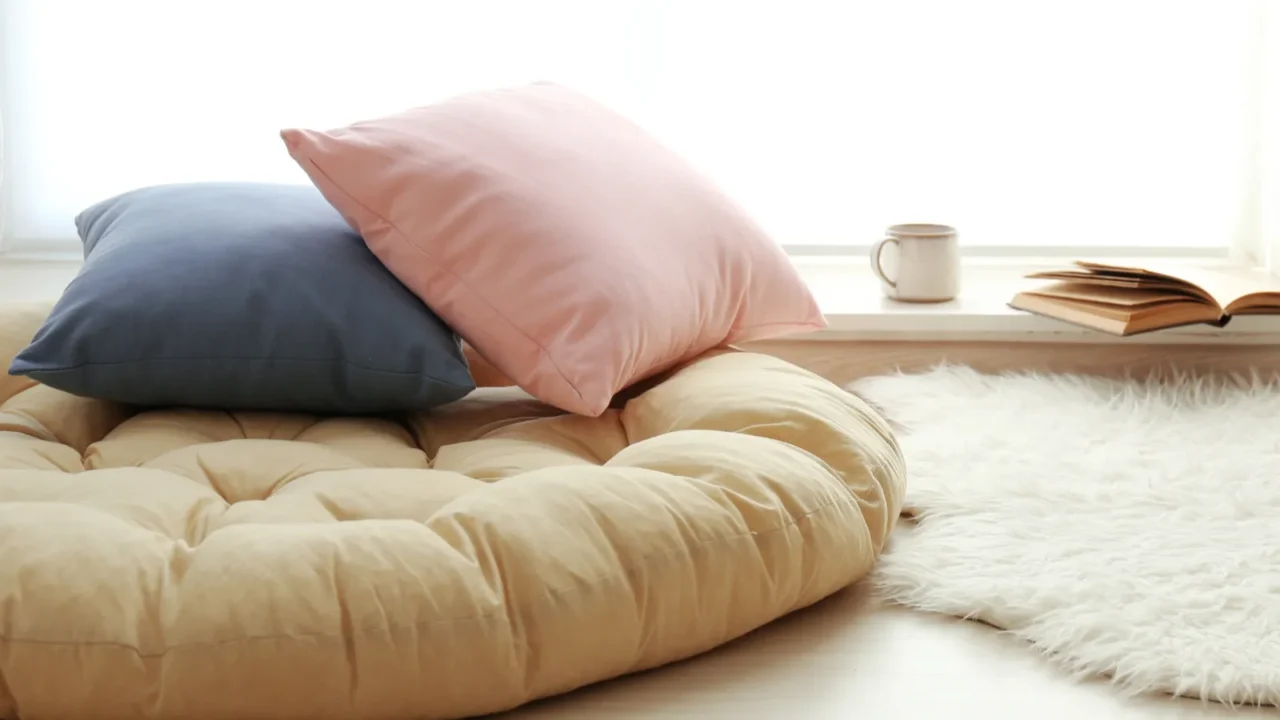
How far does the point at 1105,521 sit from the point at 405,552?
2.19 feet

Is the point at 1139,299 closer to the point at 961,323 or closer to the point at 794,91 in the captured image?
the point at 961,323

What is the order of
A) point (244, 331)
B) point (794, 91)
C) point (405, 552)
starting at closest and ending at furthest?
1. point (405, 552)
2. point (244, 331)
3. point (794, 91)

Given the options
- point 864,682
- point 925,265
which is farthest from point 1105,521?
point 925,265

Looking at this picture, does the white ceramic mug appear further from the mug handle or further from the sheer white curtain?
the sheer white curtain

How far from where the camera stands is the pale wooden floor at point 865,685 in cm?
91

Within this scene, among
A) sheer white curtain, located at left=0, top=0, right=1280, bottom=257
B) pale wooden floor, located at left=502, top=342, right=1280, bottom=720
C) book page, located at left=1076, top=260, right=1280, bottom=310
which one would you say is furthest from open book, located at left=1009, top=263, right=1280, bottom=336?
pale wooden floor, located at left=502, top=342, right=1280, bottom=720

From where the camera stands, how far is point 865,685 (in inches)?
37.3

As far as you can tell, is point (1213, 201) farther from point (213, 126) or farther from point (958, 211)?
point (213, 126)

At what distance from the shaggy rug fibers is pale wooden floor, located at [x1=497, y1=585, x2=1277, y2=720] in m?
0.02

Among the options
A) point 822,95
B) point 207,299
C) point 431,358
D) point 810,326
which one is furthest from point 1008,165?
point 207,299

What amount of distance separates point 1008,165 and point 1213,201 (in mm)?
324

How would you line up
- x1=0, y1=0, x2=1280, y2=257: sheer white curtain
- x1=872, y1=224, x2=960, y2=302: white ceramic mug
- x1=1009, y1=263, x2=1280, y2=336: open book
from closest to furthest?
x1=1009, y1=263, x2=1280, y2=336: open book → x1=872, y1=224, x2=960, y2=302: white ceramic mug → x1=0, y1=0, x2=1280, y2=257: sheer white curtain

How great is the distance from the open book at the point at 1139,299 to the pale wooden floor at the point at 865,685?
0.80m

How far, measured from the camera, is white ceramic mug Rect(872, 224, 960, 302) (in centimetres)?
191
